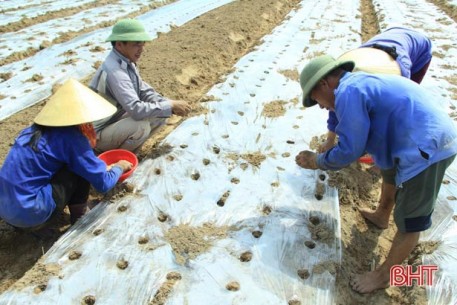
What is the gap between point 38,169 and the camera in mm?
2309

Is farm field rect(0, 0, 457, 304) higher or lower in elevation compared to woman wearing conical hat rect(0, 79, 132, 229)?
lower

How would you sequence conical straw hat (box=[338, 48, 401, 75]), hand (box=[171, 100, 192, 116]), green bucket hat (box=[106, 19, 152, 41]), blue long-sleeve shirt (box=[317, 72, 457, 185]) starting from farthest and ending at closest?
hand (box=[171, 100, 192, 116])
green bucket hat (box=[106, 19, 152, 41])
conical straw hat (box=[338, 48, 401, 75])
blue long-sleeve shirt (box=[317, 72, 457, 185])

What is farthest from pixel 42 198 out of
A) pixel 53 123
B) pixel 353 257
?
pixel 353 257

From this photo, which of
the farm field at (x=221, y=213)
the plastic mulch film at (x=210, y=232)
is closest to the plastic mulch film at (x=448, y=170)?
the farm field at (x=221, y=213)

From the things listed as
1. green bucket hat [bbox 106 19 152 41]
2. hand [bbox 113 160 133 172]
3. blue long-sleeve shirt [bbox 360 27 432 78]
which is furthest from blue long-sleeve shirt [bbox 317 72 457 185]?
green bucket hat [bbox 106 19 152 41]

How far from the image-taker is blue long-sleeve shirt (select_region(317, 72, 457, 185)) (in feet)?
6.16

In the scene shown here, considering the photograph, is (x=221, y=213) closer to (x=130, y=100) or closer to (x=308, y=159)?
(x=308, y=159)

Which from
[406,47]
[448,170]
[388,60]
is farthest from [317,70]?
[448,170]

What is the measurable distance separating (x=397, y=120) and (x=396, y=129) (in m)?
0.05

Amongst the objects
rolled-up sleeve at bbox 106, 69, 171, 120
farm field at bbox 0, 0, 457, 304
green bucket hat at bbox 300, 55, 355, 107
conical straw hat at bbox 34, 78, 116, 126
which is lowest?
farm field at bbox 0, 0, 457, 304

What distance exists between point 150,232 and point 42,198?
705mm

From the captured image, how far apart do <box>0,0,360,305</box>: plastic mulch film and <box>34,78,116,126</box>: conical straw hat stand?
727mm

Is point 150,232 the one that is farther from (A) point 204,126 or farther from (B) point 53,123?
(A) point 204,126

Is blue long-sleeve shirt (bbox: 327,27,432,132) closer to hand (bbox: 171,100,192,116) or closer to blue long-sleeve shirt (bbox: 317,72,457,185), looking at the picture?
blue long-sleeve shirt (bbox: 317,72,457,185)
